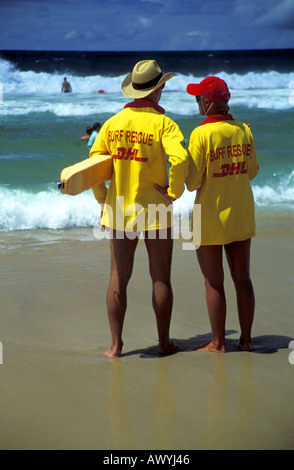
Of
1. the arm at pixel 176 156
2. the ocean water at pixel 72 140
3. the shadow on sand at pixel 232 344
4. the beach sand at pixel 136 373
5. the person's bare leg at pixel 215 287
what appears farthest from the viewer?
the ocean water at pixel 72 140

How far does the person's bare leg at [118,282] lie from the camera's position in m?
3.38

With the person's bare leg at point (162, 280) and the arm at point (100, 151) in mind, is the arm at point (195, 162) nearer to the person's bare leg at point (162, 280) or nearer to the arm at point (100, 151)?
the person's bare leg at point (162, 280)

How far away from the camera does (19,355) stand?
3408 millimetres

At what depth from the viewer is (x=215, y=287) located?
3.48 metres

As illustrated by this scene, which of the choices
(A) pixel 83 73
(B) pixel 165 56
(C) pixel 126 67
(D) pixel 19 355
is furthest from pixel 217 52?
(D) pixel 19 355

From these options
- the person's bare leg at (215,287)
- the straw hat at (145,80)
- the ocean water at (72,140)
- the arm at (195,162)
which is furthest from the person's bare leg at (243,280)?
the ocean water at (72,140)

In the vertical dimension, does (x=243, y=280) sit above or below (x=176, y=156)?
below

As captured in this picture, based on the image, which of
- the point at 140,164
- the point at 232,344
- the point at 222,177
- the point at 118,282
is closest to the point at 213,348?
the point at 232,344

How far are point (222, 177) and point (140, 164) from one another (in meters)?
0.46

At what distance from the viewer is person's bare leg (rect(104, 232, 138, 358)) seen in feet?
11.1

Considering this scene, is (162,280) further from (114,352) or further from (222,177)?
(222,177)

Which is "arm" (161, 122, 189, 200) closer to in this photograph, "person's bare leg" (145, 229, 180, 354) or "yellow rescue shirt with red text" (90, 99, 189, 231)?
"yellow rescue shirt with red text" (90, 99, 189, 231)

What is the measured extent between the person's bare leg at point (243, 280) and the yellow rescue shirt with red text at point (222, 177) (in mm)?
103
